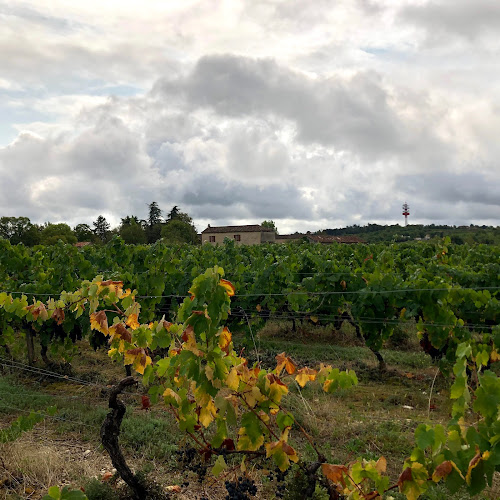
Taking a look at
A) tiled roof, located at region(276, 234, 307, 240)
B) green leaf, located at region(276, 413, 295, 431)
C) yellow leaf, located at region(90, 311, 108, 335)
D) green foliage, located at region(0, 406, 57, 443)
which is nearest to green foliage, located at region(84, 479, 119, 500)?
green foliage, located at region(0, 406, 57, 443)

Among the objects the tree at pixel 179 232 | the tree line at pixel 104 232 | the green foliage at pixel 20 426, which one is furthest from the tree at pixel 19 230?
the green foliage at pixel 20 426

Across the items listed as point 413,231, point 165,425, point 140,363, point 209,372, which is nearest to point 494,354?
point 165,425

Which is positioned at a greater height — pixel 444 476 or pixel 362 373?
pixel 444 476

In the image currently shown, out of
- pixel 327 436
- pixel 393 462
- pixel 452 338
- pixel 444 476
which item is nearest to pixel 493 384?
pixel 444 476

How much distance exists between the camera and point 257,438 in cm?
275

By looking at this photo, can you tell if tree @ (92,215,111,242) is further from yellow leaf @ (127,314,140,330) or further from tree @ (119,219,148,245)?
yellow leaf @ (127,314,140,330)

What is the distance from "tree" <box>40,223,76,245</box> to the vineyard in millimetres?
48194

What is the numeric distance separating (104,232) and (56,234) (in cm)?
2295

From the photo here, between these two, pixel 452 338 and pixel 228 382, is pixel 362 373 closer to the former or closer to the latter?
pixel 452 338

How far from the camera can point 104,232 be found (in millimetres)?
82062

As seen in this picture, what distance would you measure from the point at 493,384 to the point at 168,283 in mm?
7971

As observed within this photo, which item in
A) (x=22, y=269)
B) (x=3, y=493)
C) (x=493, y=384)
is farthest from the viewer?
(x=22, y=269)

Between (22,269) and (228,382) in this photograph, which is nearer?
(228,382)

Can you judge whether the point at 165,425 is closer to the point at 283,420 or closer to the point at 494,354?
the point at 283,420
